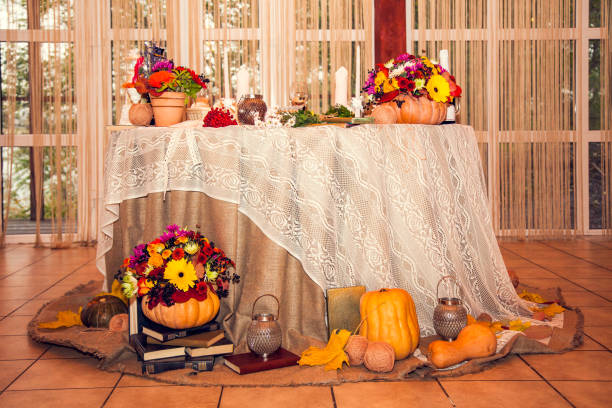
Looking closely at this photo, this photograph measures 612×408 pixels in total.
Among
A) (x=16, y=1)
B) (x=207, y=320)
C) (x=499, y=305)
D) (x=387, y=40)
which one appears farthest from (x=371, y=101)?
(x=16, y=1)

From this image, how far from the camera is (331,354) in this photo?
2.42 meters

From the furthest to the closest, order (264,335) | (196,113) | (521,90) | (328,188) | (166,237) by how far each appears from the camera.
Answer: (521,90)
(196,113)
(328,188)
(166,237)
(264,335)

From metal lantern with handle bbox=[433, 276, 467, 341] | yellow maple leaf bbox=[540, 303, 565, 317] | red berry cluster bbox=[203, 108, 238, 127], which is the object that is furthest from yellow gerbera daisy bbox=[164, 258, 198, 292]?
yellow maple leaf bbox=[540, 303, 565, 317]

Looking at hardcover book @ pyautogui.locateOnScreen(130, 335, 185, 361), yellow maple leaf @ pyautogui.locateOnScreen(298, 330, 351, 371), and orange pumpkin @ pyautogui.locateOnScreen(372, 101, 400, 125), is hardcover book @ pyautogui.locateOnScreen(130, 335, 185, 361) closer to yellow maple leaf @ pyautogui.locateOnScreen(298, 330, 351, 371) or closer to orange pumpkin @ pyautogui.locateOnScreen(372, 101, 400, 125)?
yellow maple leaf @ pyautogui.locateOnScreen(298, 330, 351, 371)

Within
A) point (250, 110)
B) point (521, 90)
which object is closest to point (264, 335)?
point (250, 110)

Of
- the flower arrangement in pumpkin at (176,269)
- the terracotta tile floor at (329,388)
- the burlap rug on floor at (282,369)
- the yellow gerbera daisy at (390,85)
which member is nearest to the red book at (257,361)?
the burlap rug on floor at (282,369)

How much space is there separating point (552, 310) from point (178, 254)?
6.31ft

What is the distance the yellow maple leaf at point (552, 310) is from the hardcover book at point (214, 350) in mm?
1626

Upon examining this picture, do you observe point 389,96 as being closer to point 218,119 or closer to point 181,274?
point 218,119

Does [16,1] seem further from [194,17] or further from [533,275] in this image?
[533,275]

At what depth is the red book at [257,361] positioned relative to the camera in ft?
7.85

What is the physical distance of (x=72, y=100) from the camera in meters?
5.81

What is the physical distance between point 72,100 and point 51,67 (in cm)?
34

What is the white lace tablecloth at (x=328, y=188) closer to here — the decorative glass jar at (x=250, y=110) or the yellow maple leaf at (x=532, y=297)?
the decorative glass jar at (x=250, y=110)
